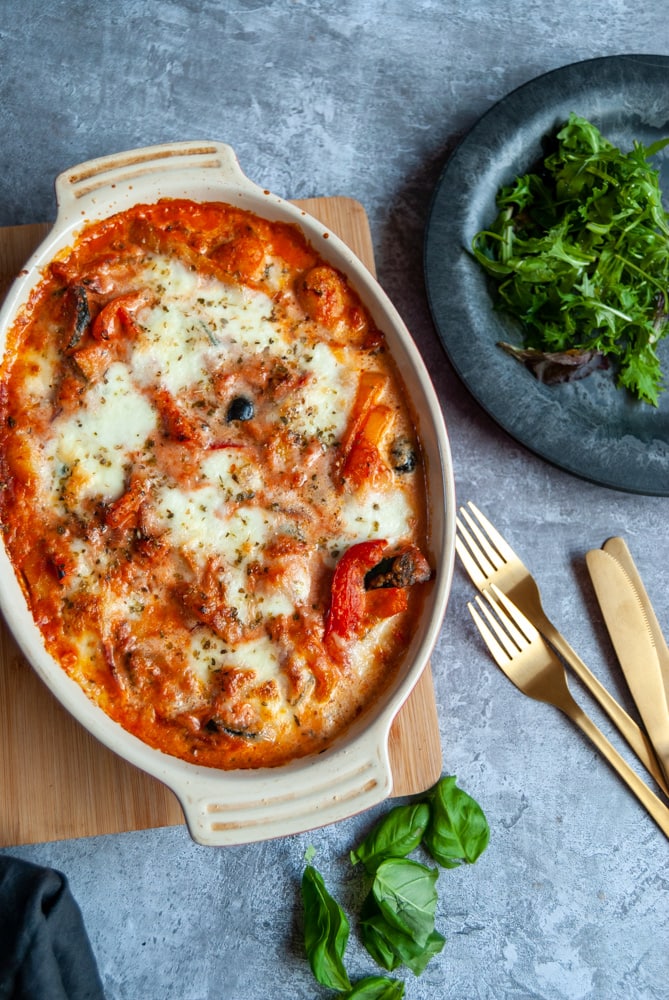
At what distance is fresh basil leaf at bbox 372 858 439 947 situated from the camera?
2.82 m

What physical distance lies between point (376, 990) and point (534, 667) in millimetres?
1185

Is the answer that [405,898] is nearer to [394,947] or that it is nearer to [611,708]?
[394,947]

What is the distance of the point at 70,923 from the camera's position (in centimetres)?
273

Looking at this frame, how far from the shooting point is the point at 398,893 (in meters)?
2.84

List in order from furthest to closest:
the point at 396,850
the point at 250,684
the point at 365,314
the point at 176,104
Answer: the point at 176,104
the point at 396,850
the point at 365,314
the point at 250,684

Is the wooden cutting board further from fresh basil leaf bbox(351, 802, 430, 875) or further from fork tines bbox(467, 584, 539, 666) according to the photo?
fork tines bbox(467, 584, 539, 666)

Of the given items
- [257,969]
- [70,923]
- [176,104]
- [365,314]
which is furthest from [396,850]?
[176,104]

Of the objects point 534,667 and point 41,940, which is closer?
point 41,940

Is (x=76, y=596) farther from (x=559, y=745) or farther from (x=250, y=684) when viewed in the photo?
(x=559, y=745)

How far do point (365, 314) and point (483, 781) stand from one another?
1651mm

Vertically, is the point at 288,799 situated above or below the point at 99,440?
below

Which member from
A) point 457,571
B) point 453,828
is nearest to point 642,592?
point 457,571

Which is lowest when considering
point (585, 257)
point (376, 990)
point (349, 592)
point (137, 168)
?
point (376, 990)

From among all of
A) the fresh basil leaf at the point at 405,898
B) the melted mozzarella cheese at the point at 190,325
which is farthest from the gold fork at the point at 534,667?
the melted mozzarella cheese at the point at 190,325
